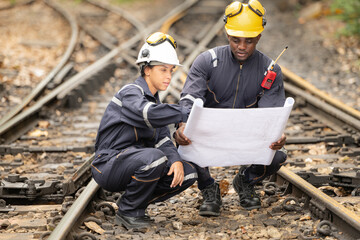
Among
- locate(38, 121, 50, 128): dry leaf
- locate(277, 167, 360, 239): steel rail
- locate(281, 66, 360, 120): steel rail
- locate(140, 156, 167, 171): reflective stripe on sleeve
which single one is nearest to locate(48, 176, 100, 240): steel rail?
locate(140, 156, 167, 171): reflective stripe on sleeve

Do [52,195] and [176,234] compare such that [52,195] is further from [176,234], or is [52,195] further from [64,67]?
[64,67]

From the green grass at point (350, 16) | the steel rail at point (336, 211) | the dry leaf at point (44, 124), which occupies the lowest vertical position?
the dry leaf at point (44, 124)

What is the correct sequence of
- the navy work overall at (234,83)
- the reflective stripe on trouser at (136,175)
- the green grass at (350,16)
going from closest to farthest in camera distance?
the reflective stripe on trouser at (136,175)
the navy work overall at (234,83)
the green grass at (350,16)

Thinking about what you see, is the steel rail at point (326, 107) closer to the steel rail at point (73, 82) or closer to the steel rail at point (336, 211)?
the steel rail at point (336, 211)

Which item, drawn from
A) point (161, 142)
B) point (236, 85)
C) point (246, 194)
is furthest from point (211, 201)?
point (236, 85)

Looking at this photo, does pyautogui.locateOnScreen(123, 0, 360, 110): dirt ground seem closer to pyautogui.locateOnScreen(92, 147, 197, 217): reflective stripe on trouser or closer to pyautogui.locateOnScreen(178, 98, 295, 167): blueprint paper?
pyautogui.locateOnScreen(178, 98, 295, 167): blueprint paper

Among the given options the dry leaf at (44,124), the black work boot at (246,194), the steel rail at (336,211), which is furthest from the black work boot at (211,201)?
the dry leaf at (44,124)

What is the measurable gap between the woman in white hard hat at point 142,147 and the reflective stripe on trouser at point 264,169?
58 cm

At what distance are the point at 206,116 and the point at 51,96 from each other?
4.57 metres

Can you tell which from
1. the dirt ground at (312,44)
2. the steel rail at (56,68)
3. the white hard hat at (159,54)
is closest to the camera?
the white hard hat at (159,54)

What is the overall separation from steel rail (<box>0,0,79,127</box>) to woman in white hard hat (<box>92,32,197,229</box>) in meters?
3.16

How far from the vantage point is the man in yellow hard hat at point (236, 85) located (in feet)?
14.0

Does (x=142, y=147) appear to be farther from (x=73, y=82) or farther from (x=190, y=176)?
(x=73, y=82)

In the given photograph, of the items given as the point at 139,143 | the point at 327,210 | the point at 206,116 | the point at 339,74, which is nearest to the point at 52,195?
the point at 139,143
